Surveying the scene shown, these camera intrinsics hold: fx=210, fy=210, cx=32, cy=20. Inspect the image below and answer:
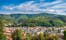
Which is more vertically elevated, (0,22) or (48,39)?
(0,22)

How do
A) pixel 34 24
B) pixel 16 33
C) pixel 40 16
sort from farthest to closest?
pixel 40 16 → pixel 34 24 → pixel 16 33

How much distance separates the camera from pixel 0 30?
20.6 feet

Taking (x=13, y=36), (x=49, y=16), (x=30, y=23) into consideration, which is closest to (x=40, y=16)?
(x=49, y=16)

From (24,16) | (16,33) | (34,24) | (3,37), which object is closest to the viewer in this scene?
(3,37)

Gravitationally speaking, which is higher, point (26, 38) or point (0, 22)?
point (0, 22)

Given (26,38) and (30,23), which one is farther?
(30,23)

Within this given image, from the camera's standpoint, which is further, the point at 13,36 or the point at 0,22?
the point at 13,36

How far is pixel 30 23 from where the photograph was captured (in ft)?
46.9

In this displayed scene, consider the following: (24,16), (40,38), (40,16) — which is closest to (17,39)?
(40,38)

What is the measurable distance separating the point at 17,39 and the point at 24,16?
9.26 m

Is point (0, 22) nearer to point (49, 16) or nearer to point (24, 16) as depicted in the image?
point (24, 16)

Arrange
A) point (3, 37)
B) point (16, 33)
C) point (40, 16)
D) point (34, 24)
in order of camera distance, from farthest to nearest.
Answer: point (40, 16)
point (34, 24)
point (16, 33)
point (3, 37)

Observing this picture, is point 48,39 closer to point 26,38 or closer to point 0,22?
point 26,38

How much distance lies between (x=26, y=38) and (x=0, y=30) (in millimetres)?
980
